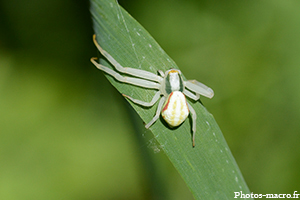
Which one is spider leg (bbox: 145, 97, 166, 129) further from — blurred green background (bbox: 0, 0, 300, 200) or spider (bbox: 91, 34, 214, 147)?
blurred green background (bbox: 0, 0, 300, 200)

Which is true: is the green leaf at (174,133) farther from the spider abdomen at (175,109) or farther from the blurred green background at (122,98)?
the blurred green background at (122,98)

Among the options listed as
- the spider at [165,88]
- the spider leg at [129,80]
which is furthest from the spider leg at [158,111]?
the spider leg at [129,80]

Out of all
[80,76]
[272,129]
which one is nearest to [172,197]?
[272,129]

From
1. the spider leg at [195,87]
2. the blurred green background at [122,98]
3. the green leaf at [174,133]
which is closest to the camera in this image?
the green leaf at [174,133]

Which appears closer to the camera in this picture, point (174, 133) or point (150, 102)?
point (174, 133)

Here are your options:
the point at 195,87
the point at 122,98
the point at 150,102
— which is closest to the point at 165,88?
the point at 150,102

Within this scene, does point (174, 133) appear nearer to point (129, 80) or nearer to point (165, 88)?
point (165, 88)

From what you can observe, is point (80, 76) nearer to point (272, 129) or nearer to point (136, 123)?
point (136, 123)

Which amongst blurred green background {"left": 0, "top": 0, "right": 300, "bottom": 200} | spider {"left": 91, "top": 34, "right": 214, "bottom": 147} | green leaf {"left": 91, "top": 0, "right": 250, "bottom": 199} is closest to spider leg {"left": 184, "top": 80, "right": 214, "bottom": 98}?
spider {"left": 91, "top": 34, "right": 214, "bottom": 147}
